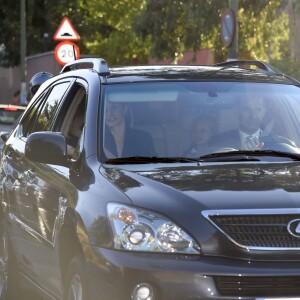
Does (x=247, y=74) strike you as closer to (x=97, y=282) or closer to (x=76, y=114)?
(x=76, y=114)

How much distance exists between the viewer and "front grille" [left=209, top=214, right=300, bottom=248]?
18.3ft

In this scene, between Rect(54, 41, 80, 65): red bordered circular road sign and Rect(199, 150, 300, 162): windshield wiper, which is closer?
Rect(199, 150, 300, 162): windshield wiper

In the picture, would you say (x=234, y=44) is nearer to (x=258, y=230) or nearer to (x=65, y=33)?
(x=65, y=33)

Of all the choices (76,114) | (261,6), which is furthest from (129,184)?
(261,6)

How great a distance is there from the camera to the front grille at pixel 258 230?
5.59 meters

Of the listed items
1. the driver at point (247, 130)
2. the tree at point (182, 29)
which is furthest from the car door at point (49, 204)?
the tree at point (182, 29)

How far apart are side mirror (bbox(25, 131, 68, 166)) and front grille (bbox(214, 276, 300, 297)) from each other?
5.10ft

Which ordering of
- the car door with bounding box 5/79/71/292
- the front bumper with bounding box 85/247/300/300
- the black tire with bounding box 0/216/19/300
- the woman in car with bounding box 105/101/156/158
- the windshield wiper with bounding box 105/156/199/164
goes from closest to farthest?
the front bumper with bounding box 85/247/300/300 → the windshield wiper with bounding box 105/156/199/164 → the woman in car with bounding box 105/101/156/158 → the car door with bounding box 5/79/71/292 → the black tire with bounding box 0/216/19/300

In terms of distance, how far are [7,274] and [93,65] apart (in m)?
1.71

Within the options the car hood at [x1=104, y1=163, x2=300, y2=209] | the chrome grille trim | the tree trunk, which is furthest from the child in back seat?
the tree trunk

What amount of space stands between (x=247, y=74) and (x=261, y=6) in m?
27.8

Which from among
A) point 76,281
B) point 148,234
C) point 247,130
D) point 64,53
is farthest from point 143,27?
point 148,234

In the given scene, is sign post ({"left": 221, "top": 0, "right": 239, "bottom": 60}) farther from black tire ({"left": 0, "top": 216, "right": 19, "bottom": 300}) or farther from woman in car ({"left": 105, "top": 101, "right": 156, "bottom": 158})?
woman in car ({"left": 105, "top": 101, "right": 156, "bottom": 158})

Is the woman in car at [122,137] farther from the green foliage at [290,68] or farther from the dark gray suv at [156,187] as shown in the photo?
the green foliage at [290,68]
